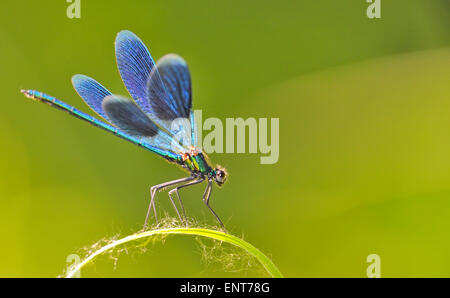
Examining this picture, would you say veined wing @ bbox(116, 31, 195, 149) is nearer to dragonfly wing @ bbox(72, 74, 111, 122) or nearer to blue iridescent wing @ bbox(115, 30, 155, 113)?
blue iridescent wing @ bbox(115, 30, 155, 113)

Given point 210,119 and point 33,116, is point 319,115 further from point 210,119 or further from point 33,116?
point 33,116

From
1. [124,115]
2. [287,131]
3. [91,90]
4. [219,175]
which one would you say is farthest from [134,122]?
[287,131]

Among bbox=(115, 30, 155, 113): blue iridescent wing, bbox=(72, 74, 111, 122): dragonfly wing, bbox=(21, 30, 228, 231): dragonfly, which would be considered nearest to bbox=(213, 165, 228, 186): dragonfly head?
bbox=(21, 30, 228, 231): dragonfly

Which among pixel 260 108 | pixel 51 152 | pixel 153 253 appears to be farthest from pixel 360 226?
pixel 51 152

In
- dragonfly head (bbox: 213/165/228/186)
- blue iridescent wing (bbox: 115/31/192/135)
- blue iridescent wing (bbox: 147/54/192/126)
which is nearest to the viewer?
blue iridescent wing (bbox: 147/54/192/126)

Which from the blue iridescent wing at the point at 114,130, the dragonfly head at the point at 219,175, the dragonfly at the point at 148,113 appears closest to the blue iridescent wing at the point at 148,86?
the dragonfly at the point at 148,113

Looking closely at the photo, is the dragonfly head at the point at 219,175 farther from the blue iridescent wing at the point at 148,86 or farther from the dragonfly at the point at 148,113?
the blue iridescent wing at the point at 148,86
